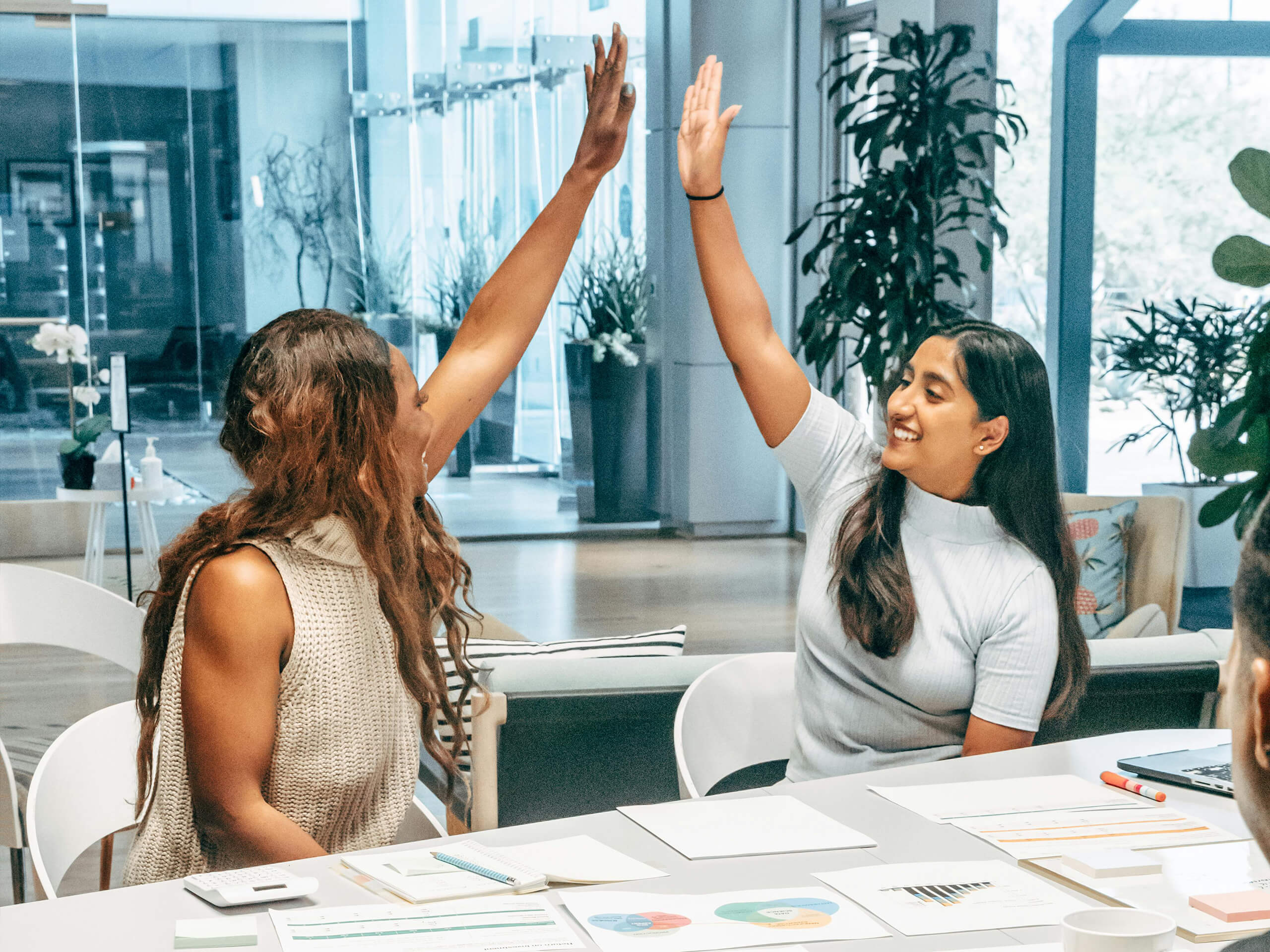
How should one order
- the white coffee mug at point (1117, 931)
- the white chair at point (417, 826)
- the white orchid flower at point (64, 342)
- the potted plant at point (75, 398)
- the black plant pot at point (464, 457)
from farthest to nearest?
the black plant pot at point (464, 457)
the white orchid flower at point (64, 342)
the potted plant at point (75, 398)
the white chair at point (417, 826)
the white coffee mug at point (1117, 931)

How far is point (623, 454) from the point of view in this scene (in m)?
A: 8.83

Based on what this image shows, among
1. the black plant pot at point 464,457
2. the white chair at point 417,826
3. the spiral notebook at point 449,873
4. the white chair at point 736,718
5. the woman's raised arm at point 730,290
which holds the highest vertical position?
the woman's raised arm at point 730,290

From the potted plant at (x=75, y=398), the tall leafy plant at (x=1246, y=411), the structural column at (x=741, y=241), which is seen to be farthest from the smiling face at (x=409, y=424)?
the structural column at (x=741, y=241)

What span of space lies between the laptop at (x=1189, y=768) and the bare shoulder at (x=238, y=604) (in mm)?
1197

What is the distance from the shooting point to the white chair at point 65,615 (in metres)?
3.00

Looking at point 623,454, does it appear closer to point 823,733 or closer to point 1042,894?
point 823,733

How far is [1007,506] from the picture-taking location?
2.33 metres

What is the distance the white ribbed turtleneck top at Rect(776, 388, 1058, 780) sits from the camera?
7.22 feet

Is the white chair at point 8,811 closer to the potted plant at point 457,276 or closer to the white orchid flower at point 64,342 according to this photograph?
the white orchid flower at point 64,342

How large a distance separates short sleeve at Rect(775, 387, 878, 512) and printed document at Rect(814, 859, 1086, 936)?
0.95 m

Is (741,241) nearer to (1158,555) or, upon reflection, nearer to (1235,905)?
(1158,555)

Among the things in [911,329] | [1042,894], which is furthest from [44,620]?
[911,329]

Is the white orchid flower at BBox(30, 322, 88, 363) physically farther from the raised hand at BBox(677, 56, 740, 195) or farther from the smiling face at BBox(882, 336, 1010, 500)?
the smiling face at BBox(882, 336, 1010, 500)

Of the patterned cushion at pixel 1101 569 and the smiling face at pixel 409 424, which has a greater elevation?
the smiling face at pixel 409 424
